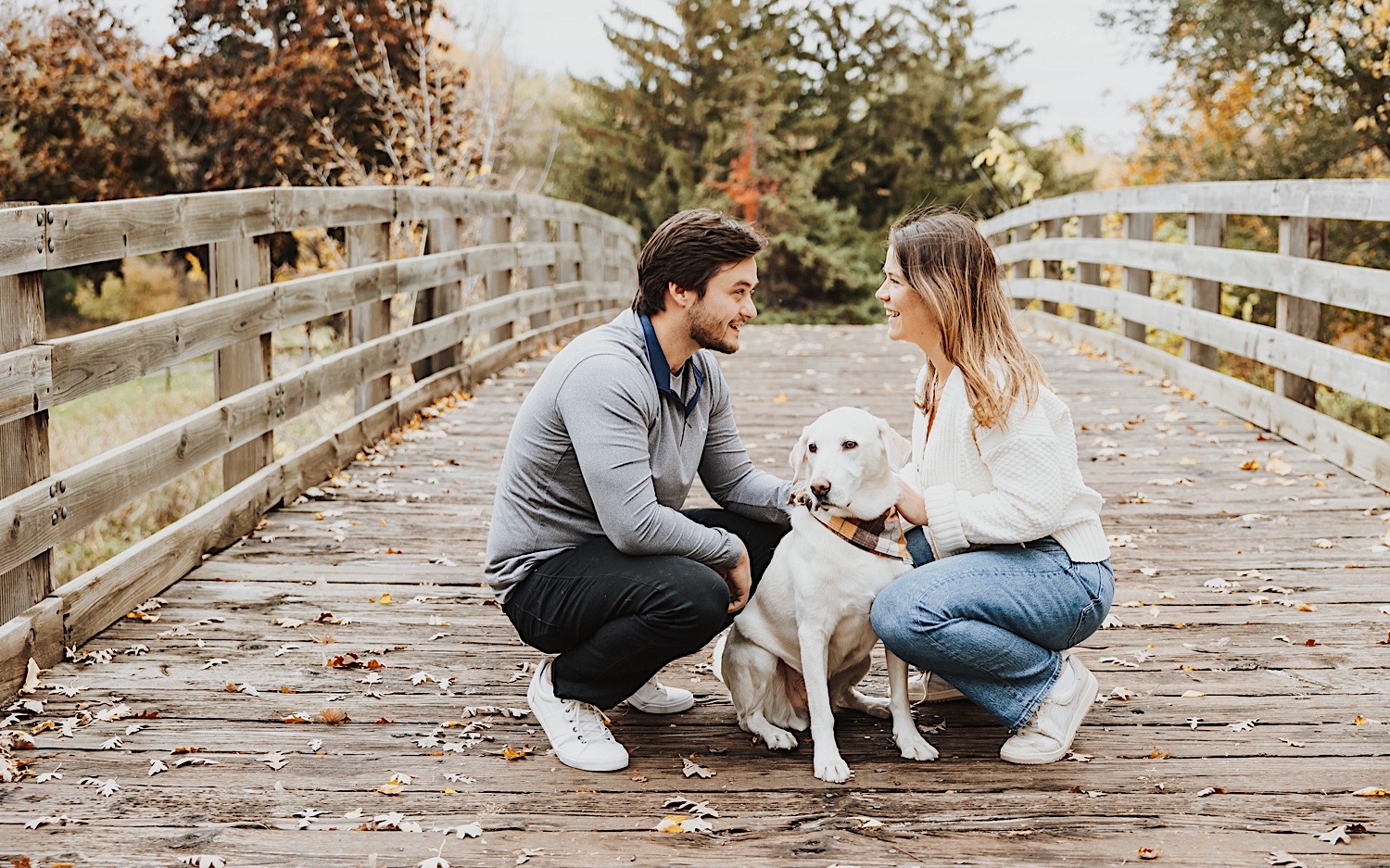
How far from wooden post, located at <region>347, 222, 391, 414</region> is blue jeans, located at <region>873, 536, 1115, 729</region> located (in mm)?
4253

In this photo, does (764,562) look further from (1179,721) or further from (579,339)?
(1179,721)

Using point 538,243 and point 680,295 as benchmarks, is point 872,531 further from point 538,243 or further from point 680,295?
point 538,243

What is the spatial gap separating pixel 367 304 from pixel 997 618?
175 inches

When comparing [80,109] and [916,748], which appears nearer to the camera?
[916,748]

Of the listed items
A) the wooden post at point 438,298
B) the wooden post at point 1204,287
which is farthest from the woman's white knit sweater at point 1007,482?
the wooden post at point 438,298

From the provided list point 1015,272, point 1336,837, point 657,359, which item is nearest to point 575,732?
point 657,359

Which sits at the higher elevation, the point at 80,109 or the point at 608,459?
the point at 80,109

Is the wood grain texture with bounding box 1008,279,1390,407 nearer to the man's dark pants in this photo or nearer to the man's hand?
the man's hand

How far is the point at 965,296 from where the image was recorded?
323 centimetres

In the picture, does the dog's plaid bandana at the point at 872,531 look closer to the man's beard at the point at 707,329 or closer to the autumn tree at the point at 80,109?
the man's beard at the point at 707,329

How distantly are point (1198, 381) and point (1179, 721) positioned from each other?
16.2 ft

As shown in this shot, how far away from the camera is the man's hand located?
3.32 meters

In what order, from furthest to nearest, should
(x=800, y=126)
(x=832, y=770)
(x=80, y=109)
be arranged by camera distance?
1. (x=800, y=126)
2. (x=80, y=109)
3. (x=832, y=770)

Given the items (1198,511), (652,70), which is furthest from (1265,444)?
(652,70)
